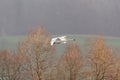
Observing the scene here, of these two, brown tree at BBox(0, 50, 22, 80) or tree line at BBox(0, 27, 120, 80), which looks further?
brown tree at BBox(0, 50, 22, 80)

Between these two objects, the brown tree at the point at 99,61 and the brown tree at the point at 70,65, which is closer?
the brown tree at the point at 99,61

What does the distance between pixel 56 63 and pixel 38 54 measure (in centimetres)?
624

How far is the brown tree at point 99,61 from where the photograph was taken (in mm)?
77312

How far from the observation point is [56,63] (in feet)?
263

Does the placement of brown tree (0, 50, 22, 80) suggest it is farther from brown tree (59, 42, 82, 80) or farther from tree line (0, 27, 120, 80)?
brown tree (59, 42, 82, 80)

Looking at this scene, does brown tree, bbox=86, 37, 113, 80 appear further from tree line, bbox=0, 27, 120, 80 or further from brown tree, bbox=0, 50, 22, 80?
brown tree, bbox=0, 50, 22, 80

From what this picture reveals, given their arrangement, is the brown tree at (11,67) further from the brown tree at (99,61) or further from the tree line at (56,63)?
the brown tree at (99,61)

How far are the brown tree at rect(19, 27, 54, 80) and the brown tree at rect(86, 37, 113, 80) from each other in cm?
829

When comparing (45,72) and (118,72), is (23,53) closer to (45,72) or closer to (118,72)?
(45,72)

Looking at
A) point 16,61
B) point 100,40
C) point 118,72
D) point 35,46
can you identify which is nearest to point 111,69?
point 118,72

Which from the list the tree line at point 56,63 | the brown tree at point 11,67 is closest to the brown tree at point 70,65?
the tree line at point 56,63

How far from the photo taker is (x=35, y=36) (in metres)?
77.8

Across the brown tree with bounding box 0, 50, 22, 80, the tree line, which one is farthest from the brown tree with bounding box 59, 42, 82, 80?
the brown tree with bounding box 0, 50, 22, 80

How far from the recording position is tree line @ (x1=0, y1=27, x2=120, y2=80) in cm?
7600
